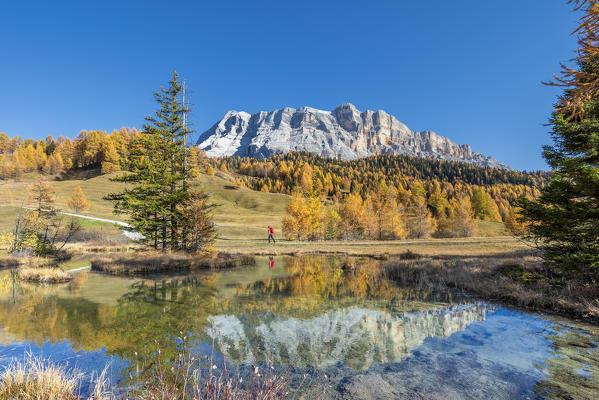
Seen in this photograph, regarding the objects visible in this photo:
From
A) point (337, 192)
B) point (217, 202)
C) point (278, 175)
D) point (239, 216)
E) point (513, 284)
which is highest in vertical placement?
point (278, 175)

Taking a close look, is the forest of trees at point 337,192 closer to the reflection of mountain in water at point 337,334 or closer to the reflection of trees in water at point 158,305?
the reflection of mountain in water at point 337,334

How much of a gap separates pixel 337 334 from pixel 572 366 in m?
6.18

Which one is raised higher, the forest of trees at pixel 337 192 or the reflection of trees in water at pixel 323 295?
the forest of trees at pixel 337 192

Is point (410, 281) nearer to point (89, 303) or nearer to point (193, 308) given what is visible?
point (193, 308)

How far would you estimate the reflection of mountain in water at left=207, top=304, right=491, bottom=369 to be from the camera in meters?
8.09

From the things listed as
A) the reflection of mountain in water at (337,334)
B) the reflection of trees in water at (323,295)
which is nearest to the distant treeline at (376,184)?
the reflection of trees in water at (323,295)

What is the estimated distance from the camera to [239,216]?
295 ft

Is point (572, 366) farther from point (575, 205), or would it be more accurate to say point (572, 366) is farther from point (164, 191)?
point (164, 191)

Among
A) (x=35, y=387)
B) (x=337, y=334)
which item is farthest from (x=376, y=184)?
(x=35, y=387)

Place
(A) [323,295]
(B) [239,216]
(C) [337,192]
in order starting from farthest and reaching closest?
(C) [337,192] → (B) [239,216] → (A) [323,295]

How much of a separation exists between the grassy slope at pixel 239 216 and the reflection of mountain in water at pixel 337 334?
26.6m

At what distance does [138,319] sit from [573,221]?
59.1 feet

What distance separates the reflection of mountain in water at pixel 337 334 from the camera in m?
8.09

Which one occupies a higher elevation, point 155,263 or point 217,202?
point 217,202
